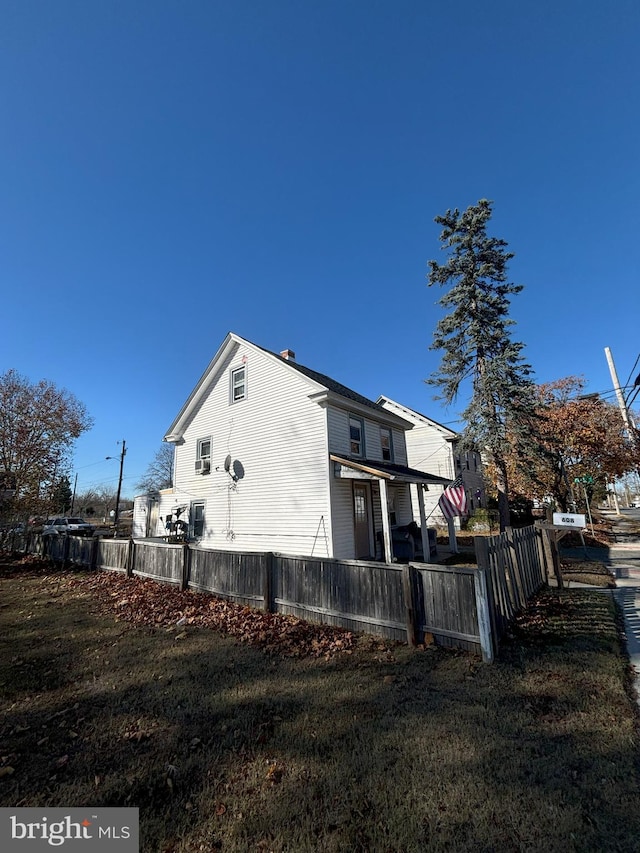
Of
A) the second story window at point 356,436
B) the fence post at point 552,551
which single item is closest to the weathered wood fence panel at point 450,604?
the fence post at point 552,551

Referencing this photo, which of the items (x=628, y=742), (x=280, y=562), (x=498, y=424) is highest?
(x=498, y=424)

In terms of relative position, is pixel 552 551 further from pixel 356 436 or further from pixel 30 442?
pixel 30 442

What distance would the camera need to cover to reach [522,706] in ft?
13.5

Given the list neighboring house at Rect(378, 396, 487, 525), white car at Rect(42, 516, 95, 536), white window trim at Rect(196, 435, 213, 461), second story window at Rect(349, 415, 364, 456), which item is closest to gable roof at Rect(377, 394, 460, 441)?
neighboring house at Rect(378, 396, 487, 525)

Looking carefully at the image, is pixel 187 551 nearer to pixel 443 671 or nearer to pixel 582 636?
pixel 443 671

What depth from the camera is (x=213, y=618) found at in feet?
24.8

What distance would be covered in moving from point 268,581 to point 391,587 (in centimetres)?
280

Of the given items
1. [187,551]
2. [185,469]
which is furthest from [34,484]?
[187,551]

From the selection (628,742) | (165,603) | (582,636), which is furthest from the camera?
(165,603)

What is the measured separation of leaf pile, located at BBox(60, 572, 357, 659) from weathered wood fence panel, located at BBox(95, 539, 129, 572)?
1.24 meters

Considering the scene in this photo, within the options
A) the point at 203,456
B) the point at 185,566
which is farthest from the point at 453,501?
the point at 203,456

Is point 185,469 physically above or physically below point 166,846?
above

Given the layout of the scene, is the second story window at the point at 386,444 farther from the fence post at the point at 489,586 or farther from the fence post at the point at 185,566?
the fence post at the point at 489,586

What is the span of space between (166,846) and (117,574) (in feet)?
36.7
